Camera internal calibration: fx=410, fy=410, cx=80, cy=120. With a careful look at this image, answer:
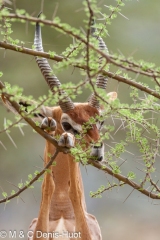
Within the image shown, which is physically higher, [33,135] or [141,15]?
[141,15]

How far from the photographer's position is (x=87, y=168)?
2521mm

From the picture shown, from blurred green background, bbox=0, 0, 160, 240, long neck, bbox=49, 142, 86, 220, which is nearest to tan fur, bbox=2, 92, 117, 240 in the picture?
long neck, bbox=49, 142, 86, 220

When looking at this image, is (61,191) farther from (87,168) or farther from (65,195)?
(87,168)

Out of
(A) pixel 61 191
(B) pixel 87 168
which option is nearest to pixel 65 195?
(A) pixel 61 191

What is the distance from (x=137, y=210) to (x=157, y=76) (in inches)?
71.2

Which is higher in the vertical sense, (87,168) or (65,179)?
(87,168)

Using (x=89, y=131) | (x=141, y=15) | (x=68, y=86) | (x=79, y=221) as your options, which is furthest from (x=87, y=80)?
(x=141, y=15)

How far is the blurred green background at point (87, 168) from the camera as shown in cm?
233

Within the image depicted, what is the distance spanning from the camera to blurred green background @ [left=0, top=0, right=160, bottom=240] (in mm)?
2330

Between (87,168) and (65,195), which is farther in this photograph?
(87,168)

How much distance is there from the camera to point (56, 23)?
703 mm

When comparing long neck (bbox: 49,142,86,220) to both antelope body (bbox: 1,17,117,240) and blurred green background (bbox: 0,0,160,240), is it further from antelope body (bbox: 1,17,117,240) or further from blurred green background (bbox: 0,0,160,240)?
blurred green background (bbox: 0,0,160,240)

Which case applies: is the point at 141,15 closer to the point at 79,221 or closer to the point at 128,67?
the point at 79,221

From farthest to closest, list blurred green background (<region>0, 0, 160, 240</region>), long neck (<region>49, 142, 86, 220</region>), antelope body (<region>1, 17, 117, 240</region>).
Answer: blurred green background (<region>0, 0, 160, 240</region>) < long neck (<region>49, 142, 86, 220</region>) < antelope body (<region>1, 17, 117, 240</region>)
